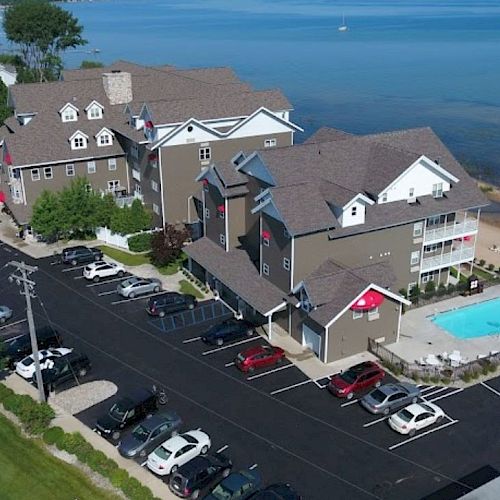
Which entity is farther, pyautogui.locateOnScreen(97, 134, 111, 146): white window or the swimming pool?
pyautogui.locateOnScreen(97, 134, 111, 146): white window

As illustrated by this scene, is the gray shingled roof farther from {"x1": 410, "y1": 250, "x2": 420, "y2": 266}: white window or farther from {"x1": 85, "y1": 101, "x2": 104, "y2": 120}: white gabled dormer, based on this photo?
{"x1": 85, "y1": 101, "x2": 104, "y2": 120}: white gabled dormer

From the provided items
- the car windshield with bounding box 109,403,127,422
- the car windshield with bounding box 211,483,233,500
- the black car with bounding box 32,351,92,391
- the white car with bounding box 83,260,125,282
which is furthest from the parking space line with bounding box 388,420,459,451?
the white car with bounding box 83,260,125,282

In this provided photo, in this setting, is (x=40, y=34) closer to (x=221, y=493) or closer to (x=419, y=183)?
(x=419, y=183)

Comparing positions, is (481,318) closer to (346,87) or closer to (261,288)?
(261,288)

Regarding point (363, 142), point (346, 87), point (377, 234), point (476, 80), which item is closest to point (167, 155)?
point (363, 142)

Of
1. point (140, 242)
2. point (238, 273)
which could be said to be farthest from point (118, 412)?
point (140, 242)

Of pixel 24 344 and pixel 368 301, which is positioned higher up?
pixel 368 301
